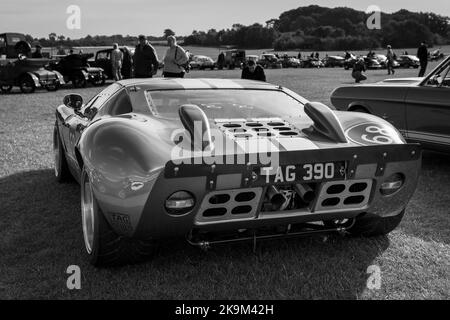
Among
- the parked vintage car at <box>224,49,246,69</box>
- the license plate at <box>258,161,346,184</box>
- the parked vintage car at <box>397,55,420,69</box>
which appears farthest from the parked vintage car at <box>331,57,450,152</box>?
the parked vintage car at <box>397,55,420,69</box>

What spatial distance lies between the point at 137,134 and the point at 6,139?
19.0 ft

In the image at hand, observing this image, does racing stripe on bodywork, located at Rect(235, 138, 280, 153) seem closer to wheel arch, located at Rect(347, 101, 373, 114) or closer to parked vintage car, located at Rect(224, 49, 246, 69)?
wheel arch, located at Rect(347, 101, 373, 114)

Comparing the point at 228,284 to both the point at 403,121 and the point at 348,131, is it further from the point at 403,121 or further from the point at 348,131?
the point at 403,121

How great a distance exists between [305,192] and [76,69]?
709 inches

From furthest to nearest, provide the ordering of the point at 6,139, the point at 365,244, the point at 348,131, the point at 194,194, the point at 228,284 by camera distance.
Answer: the point at 6,139
the point at 365,244
the point at 348,131
the point at 228,284
the point at 194,194

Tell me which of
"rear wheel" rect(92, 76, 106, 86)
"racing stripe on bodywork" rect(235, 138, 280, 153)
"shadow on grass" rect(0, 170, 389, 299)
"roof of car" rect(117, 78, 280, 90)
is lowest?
"shadow on grass" rect(0, 170, 389, 299)

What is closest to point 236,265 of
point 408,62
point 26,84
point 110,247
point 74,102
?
point 110,247

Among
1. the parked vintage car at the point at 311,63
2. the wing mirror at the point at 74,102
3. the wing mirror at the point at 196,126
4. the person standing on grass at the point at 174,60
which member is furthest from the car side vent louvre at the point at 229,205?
the parked vintage car at the point at 311,63

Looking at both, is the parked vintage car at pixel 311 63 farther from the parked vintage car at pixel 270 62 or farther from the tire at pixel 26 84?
the tire at pixel 26 84

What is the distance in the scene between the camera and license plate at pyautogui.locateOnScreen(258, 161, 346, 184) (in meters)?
2.72

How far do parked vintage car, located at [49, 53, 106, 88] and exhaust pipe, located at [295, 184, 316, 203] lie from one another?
17.8 metres

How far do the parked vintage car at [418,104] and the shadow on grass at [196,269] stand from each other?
7.73 ft
